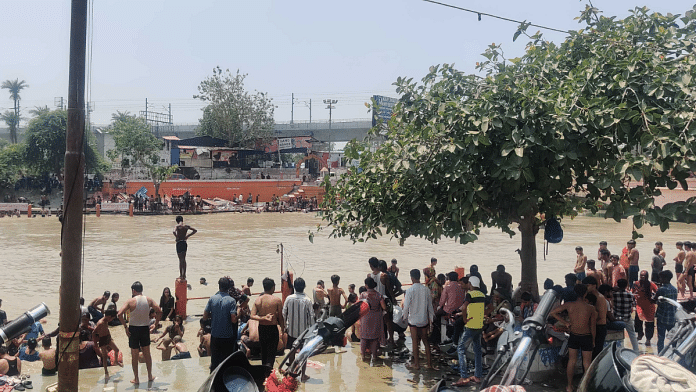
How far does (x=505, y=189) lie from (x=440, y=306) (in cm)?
267

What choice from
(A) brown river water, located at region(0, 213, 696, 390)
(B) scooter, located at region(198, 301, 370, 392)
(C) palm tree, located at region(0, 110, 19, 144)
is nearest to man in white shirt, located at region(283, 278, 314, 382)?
(A) brown river water, located at region(0, 213, 696, 390)

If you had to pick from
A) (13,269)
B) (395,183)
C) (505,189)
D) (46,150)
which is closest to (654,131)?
(505,189)

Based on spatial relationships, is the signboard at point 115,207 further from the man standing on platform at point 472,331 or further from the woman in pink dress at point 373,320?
the man standing on platform at point 472,331

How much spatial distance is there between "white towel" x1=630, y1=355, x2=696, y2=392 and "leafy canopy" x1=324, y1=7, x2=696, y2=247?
3.88 m

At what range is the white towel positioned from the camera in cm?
266

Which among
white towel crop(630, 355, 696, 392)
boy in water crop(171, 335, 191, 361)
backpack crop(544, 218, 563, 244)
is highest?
backpack crop(544, 218, 563, 244)

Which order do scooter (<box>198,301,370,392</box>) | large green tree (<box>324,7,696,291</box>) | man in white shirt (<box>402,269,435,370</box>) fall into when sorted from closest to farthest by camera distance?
scooter (<box>198,301,370,392</box>) → large green tree (<box>324,7,696,291</box>) → man in white shirt (<box>402,269,435,370</box>)

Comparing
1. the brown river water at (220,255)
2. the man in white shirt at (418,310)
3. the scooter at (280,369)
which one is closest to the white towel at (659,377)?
the scooter at (280,369)

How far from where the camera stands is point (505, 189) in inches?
303

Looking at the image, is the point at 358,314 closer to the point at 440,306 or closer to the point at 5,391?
the point at 5,391

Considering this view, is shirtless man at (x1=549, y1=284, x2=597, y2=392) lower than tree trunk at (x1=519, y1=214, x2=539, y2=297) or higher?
lower

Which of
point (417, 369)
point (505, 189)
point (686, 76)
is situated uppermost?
point (686, 76)

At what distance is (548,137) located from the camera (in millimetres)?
7020

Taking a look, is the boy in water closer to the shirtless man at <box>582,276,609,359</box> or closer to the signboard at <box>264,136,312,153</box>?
the shirtless man at <box>582,276,609,359</box>
